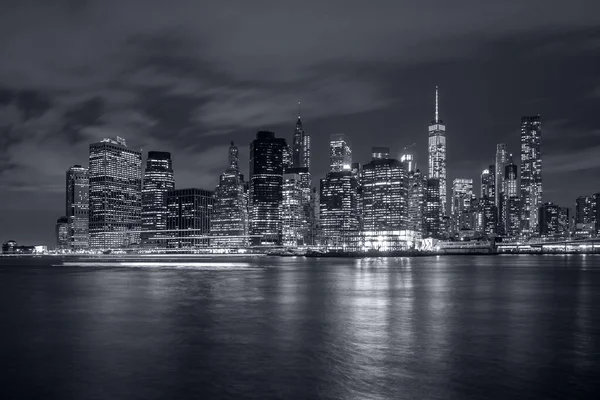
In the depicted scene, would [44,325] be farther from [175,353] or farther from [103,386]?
[103,386]

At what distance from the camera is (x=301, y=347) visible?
88.1 feet

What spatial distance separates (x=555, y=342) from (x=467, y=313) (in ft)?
35.6

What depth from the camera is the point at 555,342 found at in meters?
28.2

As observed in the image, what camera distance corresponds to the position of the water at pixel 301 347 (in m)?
19.5

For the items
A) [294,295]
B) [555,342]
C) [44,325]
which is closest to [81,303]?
[44,325]

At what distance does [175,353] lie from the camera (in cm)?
2533

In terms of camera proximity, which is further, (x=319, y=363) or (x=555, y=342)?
(x=555, y=342)

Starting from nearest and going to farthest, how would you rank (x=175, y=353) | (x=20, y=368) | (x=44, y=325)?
(x=20, y=368) < (x=175, y=353) < (x=44, y=325)

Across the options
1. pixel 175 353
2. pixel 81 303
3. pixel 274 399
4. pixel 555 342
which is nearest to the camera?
pixel 274 399

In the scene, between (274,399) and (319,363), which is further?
(319,363)

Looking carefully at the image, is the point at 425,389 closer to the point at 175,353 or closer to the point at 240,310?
the point at 175,353

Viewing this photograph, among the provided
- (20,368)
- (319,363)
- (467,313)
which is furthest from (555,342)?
(20,368)

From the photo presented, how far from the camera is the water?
63.8ft

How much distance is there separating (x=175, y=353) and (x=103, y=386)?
5.61 metres
